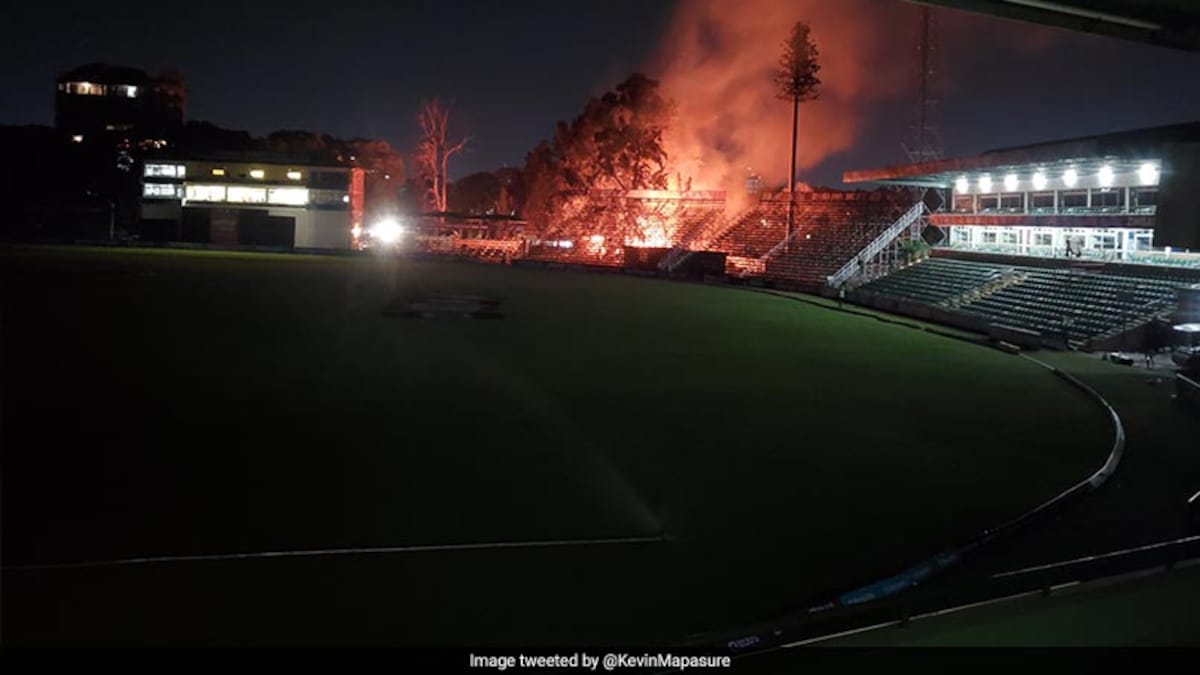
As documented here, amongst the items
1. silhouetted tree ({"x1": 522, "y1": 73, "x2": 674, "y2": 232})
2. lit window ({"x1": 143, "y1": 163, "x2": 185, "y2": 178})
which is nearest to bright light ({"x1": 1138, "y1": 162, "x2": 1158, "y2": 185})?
silhouetted tree ({"x1": 522, "y1": 73, "x2": 674, "y2": 232})

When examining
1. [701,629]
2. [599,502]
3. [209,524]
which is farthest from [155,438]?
[701,629]

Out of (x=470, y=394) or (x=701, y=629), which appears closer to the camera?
(x=701, y=629)

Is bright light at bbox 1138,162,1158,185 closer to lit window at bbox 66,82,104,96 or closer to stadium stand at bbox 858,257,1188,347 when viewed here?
stadium stand at bbox 858,257,1188,347

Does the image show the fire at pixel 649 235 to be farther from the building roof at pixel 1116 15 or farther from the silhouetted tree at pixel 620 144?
the building roof at pixel 1116 15

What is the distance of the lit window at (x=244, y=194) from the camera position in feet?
208

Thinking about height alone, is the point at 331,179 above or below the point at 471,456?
above

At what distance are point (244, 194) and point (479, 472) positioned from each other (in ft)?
196

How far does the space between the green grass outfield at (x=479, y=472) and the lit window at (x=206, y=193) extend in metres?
45.0

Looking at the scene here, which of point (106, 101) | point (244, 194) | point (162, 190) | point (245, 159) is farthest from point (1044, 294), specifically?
point (106, 101)

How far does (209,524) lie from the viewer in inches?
289

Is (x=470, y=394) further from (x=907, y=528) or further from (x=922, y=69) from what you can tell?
(x=922, y=69)

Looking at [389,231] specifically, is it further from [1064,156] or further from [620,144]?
[1064,156]

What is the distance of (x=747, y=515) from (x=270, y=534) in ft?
12.9

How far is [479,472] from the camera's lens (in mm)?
9281
